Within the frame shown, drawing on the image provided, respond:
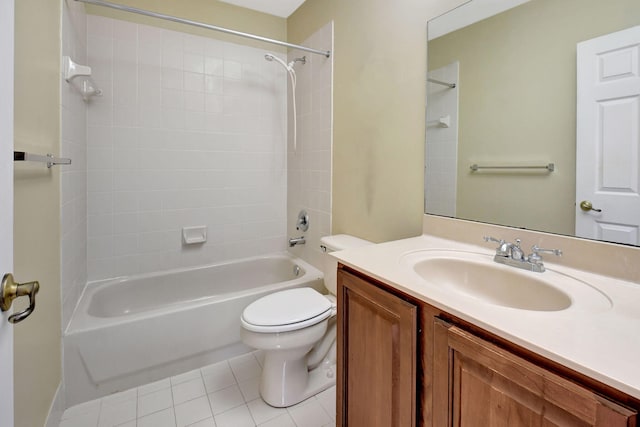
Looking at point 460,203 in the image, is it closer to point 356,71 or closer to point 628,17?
point 628,17

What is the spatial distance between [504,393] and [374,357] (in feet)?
1.31

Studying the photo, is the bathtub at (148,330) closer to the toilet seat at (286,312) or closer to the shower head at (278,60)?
the toilet seat at (286,312)

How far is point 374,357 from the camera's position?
0.95m

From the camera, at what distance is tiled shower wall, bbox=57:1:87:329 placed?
1502mm

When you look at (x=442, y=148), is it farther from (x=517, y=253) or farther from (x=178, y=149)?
(x=178, y=149)

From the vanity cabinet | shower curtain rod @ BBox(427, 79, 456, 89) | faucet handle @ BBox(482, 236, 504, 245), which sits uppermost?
shower curtain rod @ BBox(427, 79, 456, 89)

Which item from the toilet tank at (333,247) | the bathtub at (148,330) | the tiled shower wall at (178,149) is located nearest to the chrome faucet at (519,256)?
the toilet tank at (333,247)

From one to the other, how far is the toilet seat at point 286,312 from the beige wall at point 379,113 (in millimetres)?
507

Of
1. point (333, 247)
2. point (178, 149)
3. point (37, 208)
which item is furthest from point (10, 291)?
point (178, 149)

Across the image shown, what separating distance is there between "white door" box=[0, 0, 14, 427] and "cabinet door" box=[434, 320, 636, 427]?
0.87 meters

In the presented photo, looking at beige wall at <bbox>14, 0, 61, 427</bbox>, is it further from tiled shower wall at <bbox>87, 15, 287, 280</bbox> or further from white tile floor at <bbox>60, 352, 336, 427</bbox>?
tiled shower wall at <bbox>87, 15, 287, 280</bbox>

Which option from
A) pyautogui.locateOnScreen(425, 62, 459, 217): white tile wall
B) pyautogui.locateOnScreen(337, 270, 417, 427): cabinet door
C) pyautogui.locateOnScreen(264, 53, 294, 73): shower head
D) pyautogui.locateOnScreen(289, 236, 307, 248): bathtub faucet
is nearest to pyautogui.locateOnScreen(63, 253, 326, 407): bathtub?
pyautogui.locateOnScreen(289, 236, 307, 248): bathtub faucet

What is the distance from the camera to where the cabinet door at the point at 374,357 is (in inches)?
32.5

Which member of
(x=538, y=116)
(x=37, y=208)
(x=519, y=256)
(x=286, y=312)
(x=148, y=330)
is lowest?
(x=148, y=330)
